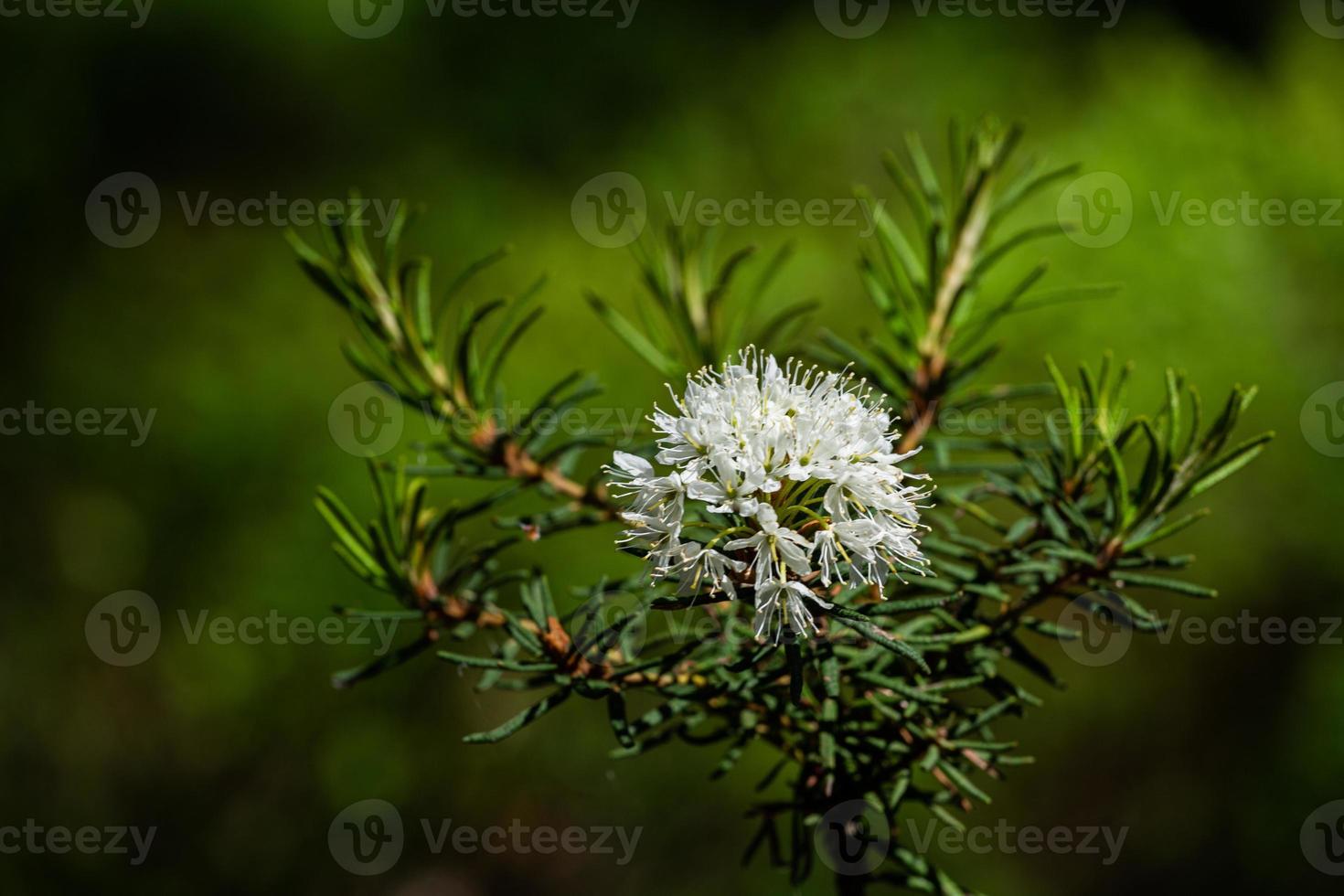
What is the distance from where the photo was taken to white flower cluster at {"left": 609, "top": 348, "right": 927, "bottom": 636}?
444mm

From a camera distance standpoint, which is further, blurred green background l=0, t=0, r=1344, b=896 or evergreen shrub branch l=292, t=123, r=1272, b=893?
blurred green background l=0, t=0, r=1344, b=896

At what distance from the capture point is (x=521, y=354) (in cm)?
211

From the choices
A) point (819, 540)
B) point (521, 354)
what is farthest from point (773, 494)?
point (521, 354)

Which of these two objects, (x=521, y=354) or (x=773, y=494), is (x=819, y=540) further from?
(x=521, y=354)

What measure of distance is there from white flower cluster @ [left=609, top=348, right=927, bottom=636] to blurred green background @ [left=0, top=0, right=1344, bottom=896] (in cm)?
154

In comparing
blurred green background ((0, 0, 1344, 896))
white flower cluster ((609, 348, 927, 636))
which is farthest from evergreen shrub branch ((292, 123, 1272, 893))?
blurred green background ((0, 0, 1344, 896))

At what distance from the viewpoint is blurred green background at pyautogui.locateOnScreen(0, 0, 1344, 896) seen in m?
1.93

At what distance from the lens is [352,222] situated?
73cm

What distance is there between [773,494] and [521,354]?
5.56 ft

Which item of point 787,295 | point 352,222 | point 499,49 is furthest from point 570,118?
point 352,222

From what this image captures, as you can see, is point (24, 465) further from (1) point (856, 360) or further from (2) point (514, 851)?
(1) point (856, 360)

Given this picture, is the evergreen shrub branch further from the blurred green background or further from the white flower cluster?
the blurred green background

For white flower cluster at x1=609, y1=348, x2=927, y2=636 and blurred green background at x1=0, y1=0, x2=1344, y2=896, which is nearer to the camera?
white flower cluster at x1=609, y1=348, x2=927, y2=636

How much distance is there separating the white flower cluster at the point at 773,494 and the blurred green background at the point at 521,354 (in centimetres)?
154
